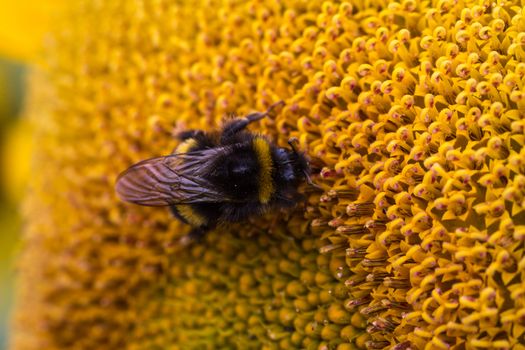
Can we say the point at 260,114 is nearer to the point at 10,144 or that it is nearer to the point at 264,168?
the point at 264,168

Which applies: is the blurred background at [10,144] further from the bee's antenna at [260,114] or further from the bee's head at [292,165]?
the bee's head at [292,165]

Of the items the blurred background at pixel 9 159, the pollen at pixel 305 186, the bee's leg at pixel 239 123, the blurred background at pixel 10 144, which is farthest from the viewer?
the blurred background at pixel 9 159

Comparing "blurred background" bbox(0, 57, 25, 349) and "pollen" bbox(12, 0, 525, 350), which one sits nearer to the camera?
"pollen" bbox(12, 0, 525, 350)

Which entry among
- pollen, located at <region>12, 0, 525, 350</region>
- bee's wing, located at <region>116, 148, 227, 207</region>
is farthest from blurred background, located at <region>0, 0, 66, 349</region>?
bee's wing, located at <region>116, 148, 227, 207</region>

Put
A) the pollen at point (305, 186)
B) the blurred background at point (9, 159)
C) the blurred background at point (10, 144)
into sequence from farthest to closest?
the blurred background at point (9, 159), the blurred background at point (10, 144), the pollen at point (305, 186)

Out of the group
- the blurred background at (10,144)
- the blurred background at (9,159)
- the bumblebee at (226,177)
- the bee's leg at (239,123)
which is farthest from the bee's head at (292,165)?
the blurred background at (9,159)

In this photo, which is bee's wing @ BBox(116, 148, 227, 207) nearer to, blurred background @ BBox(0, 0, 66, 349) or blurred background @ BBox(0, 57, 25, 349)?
blurred background @ BBox(0, 0, 66, 349)

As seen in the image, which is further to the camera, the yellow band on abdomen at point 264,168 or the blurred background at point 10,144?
the blurred background at point 10,144

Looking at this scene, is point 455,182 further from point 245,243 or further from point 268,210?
point 245,243
